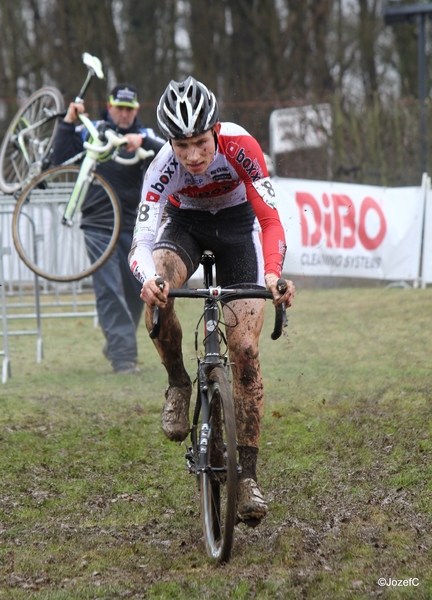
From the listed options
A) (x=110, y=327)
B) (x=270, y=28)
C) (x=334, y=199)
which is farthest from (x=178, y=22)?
(x=110, y=327)

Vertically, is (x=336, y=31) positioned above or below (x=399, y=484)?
above

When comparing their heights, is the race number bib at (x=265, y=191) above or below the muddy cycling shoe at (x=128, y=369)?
above

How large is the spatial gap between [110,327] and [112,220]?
1473 mm

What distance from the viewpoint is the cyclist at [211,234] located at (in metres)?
4.76

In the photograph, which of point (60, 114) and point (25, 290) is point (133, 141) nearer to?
point (60, 114)

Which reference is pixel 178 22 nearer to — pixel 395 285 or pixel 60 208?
pixel 395 285

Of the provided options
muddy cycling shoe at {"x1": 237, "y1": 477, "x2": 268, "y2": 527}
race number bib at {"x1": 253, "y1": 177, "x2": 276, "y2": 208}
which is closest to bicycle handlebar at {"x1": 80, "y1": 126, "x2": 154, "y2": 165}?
race number bib at {"x1": 253, "y1": 177, "x2": 276, "y2": 208}

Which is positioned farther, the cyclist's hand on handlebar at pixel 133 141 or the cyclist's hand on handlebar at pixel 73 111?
the cyclist's hand on handlebar at pixel 133 141

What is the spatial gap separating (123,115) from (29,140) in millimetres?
984

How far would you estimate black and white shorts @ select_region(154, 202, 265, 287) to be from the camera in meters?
5.34

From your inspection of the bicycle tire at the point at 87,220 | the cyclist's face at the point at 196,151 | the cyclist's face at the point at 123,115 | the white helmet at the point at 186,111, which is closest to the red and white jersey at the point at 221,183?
the cyclist's face at the point at 196,151

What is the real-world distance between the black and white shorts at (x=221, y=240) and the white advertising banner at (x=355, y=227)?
935 centimetres

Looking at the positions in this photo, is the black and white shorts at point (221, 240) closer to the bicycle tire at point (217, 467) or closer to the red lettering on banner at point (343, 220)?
the bicycle tire at point (217, 467)

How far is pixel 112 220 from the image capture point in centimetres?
869
